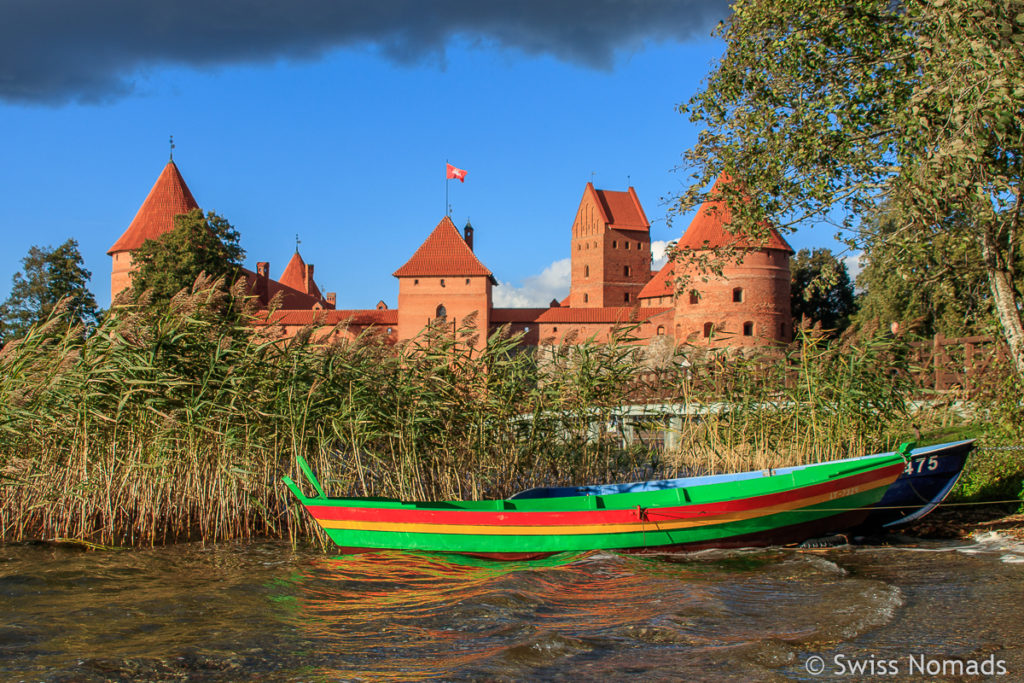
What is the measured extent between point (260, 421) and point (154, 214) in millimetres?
42002

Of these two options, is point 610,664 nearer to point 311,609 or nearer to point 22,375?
point 311,609

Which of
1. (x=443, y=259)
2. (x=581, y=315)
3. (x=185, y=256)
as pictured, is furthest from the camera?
(x=581, y=315)

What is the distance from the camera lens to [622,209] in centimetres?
6481

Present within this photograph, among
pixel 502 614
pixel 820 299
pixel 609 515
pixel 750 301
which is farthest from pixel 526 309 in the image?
pixel 502 614

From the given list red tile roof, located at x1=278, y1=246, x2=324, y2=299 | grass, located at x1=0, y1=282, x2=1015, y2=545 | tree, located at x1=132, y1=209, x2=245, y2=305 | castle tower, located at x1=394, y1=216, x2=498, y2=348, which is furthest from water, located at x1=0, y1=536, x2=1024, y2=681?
red tile roof, located at x1=278, y1=246, x2=324, y2=299

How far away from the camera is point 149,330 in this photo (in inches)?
328

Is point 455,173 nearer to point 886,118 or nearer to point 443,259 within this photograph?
point 443,259

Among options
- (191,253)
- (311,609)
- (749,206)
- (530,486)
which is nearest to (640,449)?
(530,486)

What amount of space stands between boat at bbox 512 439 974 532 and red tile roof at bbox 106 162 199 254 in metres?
42.2

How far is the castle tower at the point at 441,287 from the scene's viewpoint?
46.6m

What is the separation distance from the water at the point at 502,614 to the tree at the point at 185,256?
25.4 metres

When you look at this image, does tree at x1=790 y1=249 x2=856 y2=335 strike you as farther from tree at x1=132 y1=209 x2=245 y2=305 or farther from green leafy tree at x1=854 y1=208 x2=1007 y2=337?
tree at x1=132 y1=209 x2=245 y2=305

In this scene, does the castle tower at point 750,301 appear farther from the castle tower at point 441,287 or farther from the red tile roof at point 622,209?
the red tile roof at point 622,209

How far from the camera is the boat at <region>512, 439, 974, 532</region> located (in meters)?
8.25
